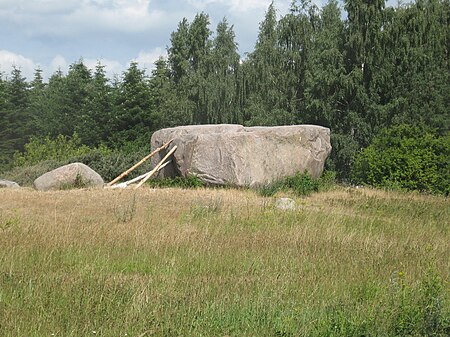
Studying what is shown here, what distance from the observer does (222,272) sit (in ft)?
24.7

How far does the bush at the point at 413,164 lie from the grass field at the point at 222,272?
23.0ft

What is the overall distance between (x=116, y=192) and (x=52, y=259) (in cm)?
927

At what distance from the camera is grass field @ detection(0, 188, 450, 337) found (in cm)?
538

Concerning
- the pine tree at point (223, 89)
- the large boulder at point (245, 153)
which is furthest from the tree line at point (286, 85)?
the large boulder at point (245, 153)

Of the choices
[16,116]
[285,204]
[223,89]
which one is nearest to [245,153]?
[285,204]

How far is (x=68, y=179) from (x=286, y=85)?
65.4 ft

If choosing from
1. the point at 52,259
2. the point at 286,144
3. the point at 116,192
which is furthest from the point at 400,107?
the point at 52,259

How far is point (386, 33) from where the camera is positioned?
31.0m

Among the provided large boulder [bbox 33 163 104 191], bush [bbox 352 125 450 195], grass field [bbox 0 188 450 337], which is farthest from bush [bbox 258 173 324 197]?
large boulder [bbox 33 163 104 191]

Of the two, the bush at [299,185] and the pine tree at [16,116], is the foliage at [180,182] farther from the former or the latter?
the pine tree at [16,116]

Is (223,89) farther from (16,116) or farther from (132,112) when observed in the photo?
(16,116)

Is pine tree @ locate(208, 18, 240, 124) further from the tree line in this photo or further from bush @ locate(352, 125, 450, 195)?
bush @ locate(352, 125, 450, 195)

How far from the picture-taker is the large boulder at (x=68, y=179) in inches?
757

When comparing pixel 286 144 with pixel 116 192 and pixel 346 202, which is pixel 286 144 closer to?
pixel 346 202
